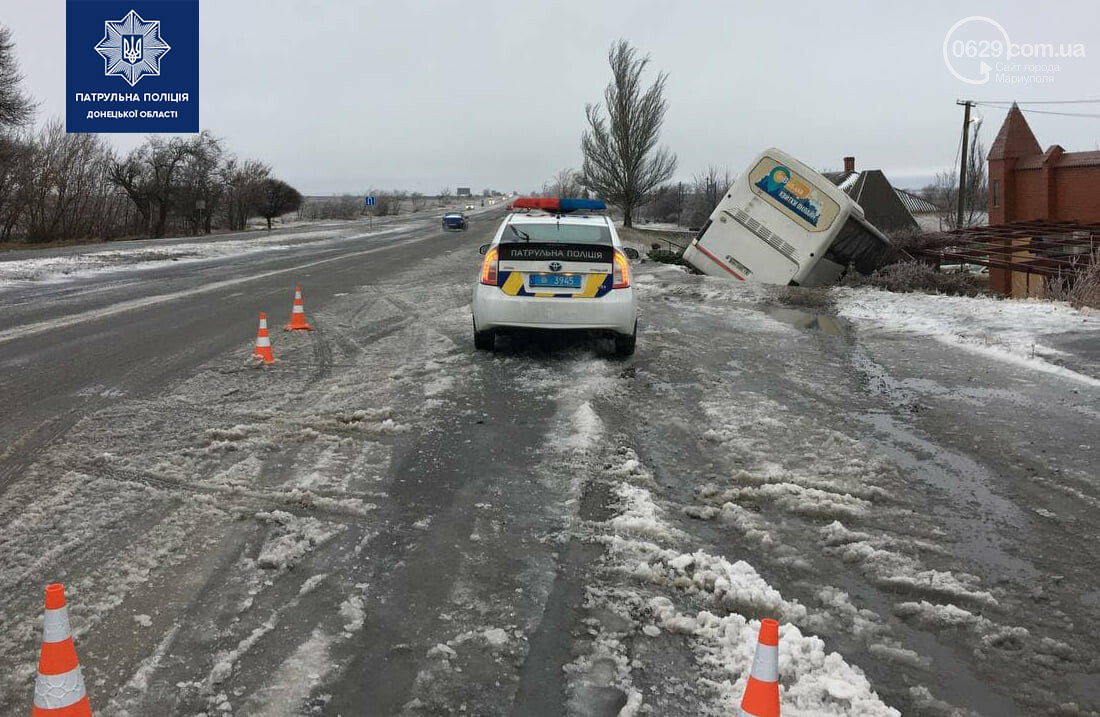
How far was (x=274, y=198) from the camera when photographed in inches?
2876

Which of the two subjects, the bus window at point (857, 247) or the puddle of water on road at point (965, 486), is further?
the bus window at point (857, 247)

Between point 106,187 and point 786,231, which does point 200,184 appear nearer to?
point 106,187

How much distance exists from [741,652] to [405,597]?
1.48m

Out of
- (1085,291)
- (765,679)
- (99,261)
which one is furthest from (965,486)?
(99,261)

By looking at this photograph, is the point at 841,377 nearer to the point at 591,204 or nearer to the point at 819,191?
the point at 591,204

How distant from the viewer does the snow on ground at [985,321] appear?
886 centimetres

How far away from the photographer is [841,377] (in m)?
7.98

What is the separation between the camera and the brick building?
77.1 feet

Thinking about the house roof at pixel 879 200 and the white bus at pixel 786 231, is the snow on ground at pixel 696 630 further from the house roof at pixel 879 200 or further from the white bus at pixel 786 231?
the house roof at pixel 879 200

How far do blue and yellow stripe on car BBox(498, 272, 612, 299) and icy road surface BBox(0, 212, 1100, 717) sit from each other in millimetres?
777

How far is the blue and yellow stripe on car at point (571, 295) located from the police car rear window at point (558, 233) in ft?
1.30

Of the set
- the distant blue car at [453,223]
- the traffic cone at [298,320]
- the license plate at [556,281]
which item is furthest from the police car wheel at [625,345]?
the distant blue car at [453,223]

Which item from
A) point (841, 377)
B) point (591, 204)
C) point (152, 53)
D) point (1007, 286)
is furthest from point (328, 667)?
point (152, 53)

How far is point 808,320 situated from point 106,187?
56661mm
